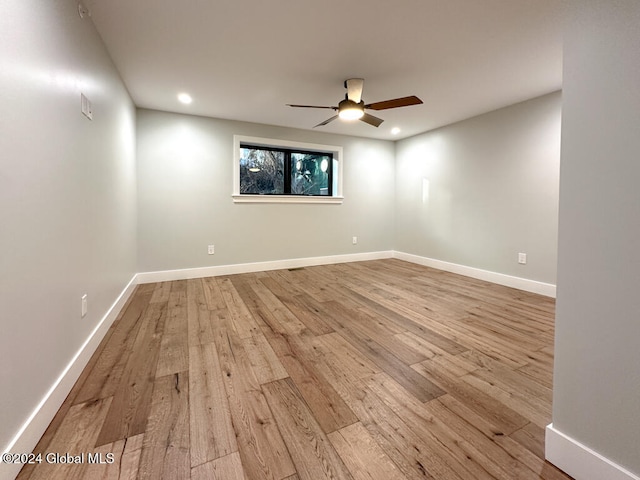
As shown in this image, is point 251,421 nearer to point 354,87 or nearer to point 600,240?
point 600,240

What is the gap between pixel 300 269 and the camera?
452 cm

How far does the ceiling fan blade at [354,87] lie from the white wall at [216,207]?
6.00ft

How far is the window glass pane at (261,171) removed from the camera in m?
4.41

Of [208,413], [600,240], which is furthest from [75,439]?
[600,240]

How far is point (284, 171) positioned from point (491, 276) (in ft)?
11.5

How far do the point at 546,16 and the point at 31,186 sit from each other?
3.13 metres

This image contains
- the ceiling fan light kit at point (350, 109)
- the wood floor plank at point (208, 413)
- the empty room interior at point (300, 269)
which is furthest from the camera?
the ceiling fan light kit at point (350, 109)

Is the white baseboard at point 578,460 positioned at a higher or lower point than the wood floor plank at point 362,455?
higher

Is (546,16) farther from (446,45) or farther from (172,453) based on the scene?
(172,453)

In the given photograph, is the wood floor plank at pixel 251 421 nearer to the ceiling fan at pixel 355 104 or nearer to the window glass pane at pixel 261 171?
the ceiling fan at pixel 355 104

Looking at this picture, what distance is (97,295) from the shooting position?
2029 mm

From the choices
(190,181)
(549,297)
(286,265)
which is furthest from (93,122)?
(549,297)

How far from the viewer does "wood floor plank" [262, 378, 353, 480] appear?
3.45 ft

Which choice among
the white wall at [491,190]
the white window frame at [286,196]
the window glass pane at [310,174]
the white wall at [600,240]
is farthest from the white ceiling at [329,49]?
the window glass pane at [310,174]
